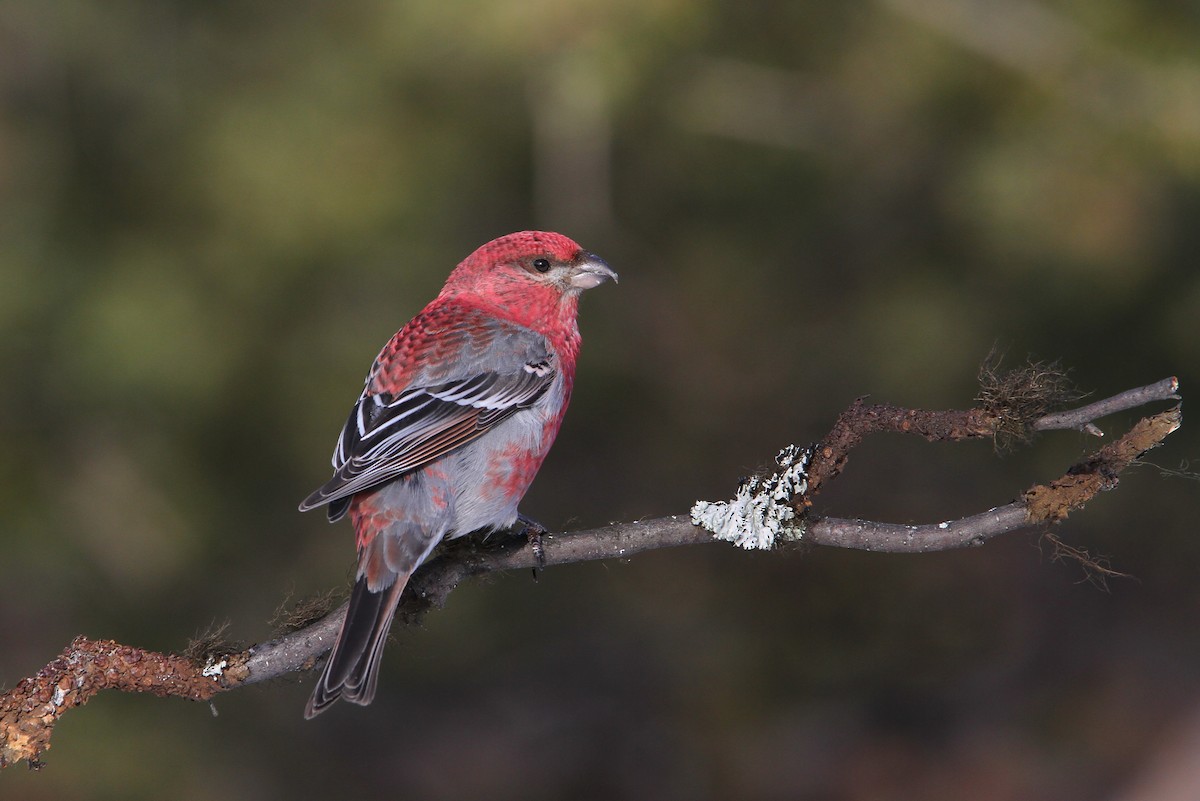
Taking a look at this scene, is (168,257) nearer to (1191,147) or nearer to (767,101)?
(767,101)

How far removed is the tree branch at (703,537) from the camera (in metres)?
1.92

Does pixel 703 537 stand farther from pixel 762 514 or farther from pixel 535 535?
pixel 535 535

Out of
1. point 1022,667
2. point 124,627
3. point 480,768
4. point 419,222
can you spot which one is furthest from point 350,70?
point 1022,667

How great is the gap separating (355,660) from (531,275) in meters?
1.43

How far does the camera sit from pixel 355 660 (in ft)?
7.70

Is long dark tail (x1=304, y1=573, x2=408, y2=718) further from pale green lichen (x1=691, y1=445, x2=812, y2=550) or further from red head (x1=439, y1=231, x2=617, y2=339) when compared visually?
red head (x1=439, y1=231, x2=617, y2=339)

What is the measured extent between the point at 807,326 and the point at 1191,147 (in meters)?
1.99

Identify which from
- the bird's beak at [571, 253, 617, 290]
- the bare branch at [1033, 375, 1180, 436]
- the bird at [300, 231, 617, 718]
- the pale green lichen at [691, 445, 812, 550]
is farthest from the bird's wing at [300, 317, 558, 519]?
the bare branch at [1033, 375, 1180, 436]

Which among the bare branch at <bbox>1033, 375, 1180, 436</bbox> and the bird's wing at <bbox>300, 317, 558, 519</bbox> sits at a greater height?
the bare branch at <bbox>1033, 375, 1180, 436</bbox>

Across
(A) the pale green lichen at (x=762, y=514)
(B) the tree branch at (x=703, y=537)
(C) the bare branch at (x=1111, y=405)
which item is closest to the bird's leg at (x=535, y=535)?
(B) the tree branch at (x=703, y=537)

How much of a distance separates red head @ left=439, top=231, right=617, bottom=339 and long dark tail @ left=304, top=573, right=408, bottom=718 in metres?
1.24

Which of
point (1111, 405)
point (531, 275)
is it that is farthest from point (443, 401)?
point (1111, 405)

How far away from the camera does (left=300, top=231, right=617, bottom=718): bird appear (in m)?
2.53

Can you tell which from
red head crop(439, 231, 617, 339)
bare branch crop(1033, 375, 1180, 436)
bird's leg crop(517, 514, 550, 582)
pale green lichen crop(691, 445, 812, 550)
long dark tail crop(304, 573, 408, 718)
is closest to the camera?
bare branch crop(1033, 375, 1180, 436)
